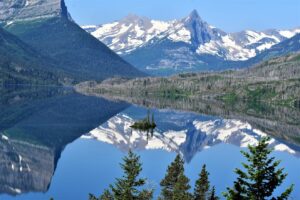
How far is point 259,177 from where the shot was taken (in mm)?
29797

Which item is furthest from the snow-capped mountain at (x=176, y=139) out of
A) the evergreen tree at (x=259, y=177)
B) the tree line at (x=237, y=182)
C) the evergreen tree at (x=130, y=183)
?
the evergreen tree at (x=259, y=177)

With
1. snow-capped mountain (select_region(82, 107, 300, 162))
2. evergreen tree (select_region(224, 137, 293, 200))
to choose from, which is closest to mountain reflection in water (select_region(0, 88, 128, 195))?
snow-capped mountain (select_region(82, 107, 300, 162))

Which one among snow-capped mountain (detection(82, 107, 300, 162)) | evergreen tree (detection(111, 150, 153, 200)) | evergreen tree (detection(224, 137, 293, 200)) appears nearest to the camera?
evergreen tree (detection(224, 137, 293, 200))

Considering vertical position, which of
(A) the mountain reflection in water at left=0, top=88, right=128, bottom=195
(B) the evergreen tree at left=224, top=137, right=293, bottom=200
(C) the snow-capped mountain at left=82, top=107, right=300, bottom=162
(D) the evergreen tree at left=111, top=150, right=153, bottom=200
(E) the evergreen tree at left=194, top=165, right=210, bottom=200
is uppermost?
(B) the evergreen tree at left=224, top=137, right=293, bottom=200

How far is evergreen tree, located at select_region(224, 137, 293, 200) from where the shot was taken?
97.2ft

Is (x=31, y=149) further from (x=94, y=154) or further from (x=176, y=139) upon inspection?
(x=176, y=139)

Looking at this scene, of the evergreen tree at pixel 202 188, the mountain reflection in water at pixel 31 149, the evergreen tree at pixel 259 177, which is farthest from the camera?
the mountain reflection in water at pixel 31 149

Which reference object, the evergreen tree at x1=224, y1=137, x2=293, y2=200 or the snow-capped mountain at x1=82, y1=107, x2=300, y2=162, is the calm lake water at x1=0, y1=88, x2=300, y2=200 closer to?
the snow-capped mountain at x1=82, y1=107, x2=300, y2=162

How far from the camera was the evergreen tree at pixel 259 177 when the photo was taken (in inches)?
1167

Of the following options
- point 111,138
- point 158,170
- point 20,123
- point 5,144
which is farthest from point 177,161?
point 20,123

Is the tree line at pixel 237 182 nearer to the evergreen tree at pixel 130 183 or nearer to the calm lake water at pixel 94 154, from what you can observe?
the evergreen tree at pixel 130 183

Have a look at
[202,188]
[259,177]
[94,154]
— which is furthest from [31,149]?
[259,177]

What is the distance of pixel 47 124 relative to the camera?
617 ft

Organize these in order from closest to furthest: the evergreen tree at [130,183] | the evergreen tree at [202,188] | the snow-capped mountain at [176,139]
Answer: the evergreen tree at [130,183], the evergreen tree at [202,188], the snow-capped mountain at [176,139]
